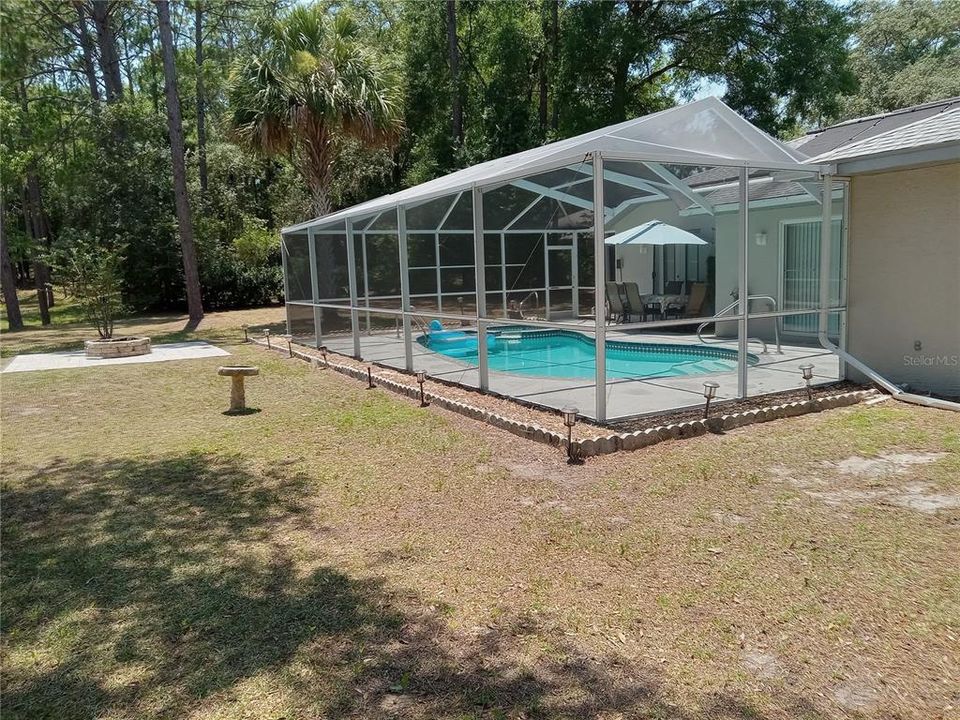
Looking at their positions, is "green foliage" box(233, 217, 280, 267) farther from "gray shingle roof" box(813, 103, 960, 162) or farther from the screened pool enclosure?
"gray shingle roof" box(813, 103, 960, 162)

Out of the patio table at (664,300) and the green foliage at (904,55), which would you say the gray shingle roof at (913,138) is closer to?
the patio table at (664,300)

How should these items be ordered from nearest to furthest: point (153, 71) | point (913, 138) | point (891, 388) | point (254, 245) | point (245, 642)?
1. point (245, 642)
2. point (913, 138)
3. point (891, 388)
4. point (254, 245)
5. point (153, 71)

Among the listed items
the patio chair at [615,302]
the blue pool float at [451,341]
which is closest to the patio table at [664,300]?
the patio chair at [615,302]

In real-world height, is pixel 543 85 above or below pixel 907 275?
above

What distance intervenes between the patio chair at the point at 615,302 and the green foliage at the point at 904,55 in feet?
54.7

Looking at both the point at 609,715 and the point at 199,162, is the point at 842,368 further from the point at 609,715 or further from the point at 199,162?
the point at 199,162

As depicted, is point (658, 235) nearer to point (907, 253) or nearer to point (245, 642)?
point (907, 253)

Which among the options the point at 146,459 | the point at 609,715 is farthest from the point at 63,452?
the point at 609,715

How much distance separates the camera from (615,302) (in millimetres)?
12062

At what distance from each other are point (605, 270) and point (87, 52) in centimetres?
2363

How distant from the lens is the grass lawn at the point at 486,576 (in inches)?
103

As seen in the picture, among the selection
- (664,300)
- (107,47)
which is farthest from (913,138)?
(107,47)

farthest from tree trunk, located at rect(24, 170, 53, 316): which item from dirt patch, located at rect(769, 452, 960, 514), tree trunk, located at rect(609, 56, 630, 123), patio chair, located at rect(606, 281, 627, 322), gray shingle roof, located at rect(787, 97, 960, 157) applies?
dirt patch, located at rect(769, 452, 960, 514)

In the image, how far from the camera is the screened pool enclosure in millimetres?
6754
